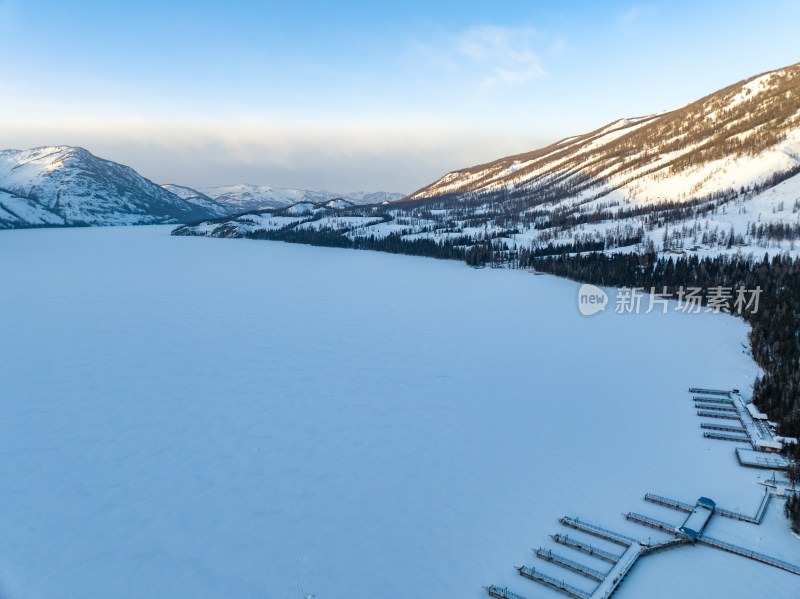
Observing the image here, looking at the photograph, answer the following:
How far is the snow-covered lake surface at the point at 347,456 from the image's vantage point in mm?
16031

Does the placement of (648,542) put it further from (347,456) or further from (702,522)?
(347,456)

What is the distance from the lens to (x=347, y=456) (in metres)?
23.9

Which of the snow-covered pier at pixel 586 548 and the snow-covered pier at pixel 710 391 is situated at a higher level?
the snow-covered pier at pixel 710 391

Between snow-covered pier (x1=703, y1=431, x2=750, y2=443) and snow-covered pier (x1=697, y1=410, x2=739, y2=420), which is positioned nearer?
snow-covered pier (x1=703, y1=431, x2=750, y2=443)

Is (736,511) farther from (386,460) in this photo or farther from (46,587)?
(46,587)

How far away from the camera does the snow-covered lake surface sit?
16031 millimetres

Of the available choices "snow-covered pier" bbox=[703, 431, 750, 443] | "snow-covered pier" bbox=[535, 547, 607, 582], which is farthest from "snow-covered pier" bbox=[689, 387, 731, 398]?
"snow-covered pier" bbox=[535, 547, 607, 582]

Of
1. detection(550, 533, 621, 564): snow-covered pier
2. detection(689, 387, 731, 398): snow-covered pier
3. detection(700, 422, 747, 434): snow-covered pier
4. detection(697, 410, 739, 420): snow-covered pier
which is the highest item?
detection(689, 387, 731, 398): snow-covered pier

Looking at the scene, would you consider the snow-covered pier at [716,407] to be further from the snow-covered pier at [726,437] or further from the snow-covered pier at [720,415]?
the snow-covered pier at [726,437]

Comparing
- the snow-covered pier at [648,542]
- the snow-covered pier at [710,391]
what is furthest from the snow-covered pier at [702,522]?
the snow-covered pier at [710,391]

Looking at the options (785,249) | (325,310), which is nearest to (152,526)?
(325,310)

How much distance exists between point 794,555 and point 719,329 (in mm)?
44393

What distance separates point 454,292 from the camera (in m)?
83.4

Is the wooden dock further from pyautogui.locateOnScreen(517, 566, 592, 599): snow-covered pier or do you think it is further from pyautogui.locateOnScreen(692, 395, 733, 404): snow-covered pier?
pyautogui.locateOnScreen(517, 566, 592, 599): snow-covered pier
